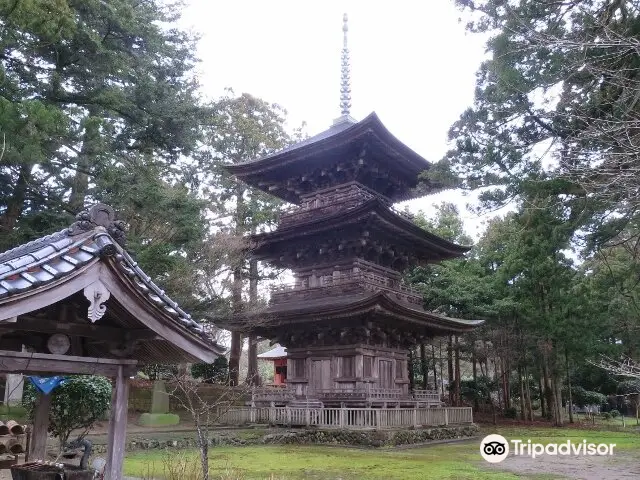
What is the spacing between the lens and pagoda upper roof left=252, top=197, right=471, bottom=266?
18.4 meters

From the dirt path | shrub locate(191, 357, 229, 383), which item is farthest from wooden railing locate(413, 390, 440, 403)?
shrub locate(191, 357, 229, 383)

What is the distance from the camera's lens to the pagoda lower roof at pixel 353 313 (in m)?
17.3

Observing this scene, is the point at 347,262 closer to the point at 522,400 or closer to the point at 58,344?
the point at 58,344

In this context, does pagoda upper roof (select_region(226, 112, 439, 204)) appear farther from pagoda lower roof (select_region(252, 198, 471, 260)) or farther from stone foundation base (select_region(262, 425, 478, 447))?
stone foundation base (select_region(262, 425, 478, 447))

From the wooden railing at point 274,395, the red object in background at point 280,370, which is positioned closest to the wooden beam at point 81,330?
the wooden railing at point 274,395

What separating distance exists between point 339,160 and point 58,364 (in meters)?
16.9

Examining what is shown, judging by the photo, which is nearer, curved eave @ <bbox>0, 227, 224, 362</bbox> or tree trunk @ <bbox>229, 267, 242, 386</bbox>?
curved eave @ <bbox>0, 227, 224, 362</bbox>

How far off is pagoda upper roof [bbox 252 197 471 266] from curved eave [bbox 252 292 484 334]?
8.34ft

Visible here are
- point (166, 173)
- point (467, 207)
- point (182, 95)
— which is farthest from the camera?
point (166, 173)

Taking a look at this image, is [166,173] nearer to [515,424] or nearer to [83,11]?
[83,11]

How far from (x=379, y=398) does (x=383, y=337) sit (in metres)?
2.29

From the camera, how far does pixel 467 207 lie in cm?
1141

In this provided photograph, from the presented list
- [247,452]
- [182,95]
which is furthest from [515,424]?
[182,95]

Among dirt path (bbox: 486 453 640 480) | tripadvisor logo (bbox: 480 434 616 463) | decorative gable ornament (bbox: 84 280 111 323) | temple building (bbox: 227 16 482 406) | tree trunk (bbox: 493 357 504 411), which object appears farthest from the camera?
tree trunk (bbox: 493 357 504 411)
